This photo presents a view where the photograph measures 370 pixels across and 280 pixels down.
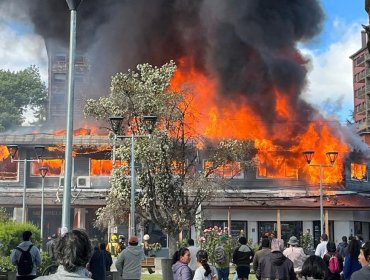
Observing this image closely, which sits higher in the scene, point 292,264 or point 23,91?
point 23,91

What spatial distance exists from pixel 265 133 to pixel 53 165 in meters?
14.5

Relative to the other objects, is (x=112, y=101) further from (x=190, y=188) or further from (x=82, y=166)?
(x=82, y=166)

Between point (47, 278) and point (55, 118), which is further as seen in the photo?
point (55, 118)

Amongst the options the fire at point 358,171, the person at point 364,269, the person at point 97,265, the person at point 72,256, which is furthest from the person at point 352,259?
the fire at point 358,171

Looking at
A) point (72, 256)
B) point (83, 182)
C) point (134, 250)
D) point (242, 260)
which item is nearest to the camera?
point (72, 256)

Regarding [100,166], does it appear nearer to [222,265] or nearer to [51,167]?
[51,167]

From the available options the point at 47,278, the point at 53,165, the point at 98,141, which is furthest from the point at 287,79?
the point at 47,278

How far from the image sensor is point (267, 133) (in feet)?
147

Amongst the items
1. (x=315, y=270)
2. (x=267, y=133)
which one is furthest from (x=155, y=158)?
(x=315, y=270)

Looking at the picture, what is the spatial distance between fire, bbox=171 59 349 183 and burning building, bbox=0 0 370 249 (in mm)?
68

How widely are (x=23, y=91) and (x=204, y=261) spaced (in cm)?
8101

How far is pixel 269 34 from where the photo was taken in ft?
155

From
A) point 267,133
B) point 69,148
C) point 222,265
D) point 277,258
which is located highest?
point 267,133

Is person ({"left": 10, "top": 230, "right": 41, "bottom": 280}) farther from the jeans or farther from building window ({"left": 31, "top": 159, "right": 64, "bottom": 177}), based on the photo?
building window ({"left": 31, "top": 159, "right": 64, "bottom": 177})
